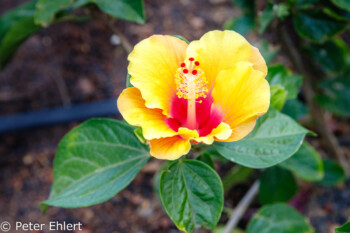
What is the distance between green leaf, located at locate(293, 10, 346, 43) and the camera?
1513 millimetres

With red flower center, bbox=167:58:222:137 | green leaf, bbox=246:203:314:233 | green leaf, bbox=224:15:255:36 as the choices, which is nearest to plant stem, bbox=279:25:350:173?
green leaf, bbox=224:15:255:36

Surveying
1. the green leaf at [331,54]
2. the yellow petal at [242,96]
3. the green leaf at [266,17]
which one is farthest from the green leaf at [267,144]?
the green leaf at [331,54]

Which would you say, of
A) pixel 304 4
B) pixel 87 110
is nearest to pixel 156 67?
pixel 304 4

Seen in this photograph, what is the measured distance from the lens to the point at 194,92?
1.05 meters

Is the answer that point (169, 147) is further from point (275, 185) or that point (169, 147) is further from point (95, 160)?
point (275, 185)

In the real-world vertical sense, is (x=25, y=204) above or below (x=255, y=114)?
below

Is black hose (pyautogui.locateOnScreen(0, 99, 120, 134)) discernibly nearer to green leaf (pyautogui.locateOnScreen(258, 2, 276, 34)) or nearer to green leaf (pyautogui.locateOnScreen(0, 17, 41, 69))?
green leaf (pyautogui.locateOnScreen(0, 17, 41, 69))

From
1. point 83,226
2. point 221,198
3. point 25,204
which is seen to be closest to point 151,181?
point 83,226

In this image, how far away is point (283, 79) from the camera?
141 cm

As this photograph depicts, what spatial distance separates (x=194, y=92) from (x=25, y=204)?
1.37 m

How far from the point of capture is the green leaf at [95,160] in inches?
45.7

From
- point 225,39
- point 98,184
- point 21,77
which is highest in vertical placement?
point 225,39

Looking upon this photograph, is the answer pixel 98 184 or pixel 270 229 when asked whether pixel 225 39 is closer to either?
pixel 98 184

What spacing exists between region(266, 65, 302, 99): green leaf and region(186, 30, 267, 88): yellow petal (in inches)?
14.4
